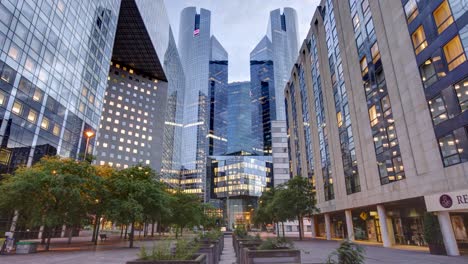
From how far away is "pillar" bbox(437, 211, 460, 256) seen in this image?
19.1m

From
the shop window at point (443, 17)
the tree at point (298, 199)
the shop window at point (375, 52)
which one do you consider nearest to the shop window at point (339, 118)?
the shop window at point (375, 52)

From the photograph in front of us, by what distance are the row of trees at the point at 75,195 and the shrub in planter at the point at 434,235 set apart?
23.8m

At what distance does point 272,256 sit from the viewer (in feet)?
36.3

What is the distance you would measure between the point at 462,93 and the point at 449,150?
398cm

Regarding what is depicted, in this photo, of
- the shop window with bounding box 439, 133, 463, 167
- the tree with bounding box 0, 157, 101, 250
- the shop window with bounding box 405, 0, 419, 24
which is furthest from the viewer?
the tree with bounding box 0, 157, 101, 250

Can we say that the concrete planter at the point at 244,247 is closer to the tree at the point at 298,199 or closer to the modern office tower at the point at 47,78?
the tree at the point at 298,199

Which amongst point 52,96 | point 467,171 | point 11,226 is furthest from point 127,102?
point 467,171

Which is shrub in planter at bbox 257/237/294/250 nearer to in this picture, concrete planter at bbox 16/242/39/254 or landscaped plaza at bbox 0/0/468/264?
landscaped plaza at bbox 0/0/468/264

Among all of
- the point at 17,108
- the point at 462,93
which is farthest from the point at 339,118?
the point at 17,108

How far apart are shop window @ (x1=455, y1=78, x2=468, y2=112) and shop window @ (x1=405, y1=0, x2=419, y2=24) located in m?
7.79

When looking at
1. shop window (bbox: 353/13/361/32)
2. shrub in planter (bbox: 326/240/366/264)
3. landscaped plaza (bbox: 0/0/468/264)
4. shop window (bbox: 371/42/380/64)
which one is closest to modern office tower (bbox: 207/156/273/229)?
landscaped plaza (bbox: 0/0/468/264)

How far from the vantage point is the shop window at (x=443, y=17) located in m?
19.3

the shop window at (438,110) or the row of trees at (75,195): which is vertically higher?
the shop window at (438,110)

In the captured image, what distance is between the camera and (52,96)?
4388 cm
